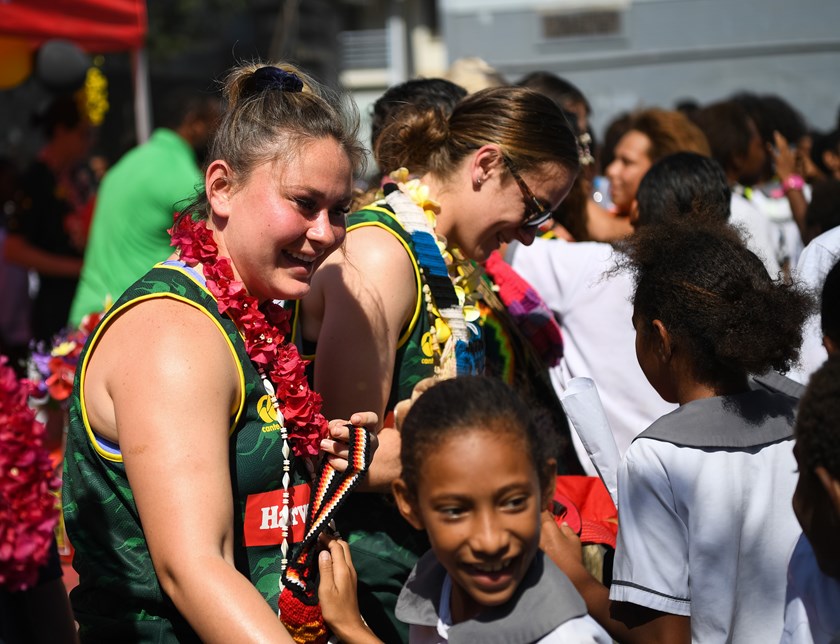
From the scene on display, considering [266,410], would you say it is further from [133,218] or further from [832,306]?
[133,218]

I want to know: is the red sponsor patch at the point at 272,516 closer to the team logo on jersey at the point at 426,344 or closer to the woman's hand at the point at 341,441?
the woman's hand at the point at 341,441

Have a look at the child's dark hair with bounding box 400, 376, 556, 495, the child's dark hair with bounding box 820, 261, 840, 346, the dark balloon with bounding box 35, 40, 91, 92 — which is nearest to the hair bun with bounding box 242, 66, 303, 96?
the child's dark hair with bounding box 400, 376, 556, 495

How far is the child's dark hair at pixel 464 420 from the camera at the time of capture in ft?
6.73

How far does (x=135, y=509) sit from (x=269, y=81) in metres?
1.04

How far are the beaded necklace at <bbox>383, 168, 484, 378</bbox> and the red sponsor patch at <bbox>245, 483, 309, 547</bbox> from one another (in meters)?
0.66

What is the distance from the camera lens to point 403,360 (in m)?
2.84

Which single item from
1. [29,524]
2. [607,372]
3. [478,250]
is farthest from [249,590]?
[607,372]

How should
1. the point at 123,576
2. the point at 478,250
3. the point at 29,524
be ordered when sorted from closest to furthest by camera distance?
the point at 123,576 < the point at 29,524 < the point at 478,250

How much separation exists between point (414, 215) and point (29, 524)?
50.5 inches

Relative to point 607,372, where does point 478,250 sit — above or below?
above

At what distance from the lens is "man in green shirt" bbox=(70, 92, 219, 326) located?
580cm

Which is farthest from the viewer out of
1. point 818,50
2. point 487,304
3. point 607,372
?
point 818,50

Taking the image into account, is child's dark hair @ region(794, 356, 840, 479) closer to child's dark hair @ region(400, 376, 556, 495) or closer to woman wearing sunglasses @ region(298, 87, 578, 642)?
child's dark hair @ region(400, 376, 556, 495)

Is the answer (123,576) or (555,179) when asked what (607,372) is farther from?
(123,576)
